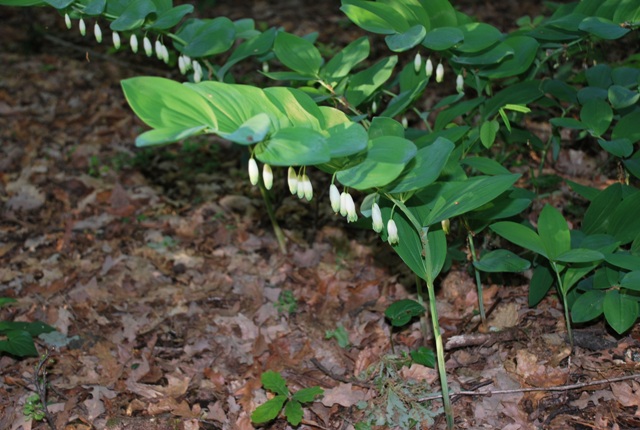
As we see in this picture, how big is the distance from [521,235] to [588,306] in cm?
39

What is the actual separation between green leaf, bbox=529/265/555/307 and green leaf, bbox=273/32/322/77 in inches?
50.6

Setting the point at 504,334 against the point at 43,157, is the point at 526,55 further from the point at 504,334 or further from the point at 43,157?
the point at 43,157

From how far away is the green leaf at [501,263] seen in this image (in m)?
2.54

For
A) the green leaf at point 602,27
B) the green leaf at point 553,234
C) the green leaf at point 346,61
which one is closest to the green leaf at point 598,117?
the green leaf at point 602,27

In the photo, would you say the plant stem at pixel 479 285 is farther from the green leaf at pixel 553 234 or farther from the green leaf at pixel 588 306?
the green leaf at pixel 588 306

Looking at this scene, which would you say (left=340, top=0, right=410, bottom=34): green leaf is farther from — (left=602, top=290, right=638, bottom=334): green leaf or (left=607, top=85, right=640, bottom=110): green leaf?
(left=602, top=290, right=638, bottom=334): green leaf

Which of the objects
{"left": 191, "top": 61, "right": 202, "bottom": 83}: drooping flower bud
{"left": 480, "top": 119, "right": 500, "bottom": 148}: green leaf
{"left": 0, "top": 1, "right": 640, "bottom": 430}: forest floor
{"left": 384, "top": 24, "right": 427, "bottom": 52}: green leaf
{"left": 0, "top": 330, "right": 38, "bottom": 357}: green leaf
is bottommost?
{"left": 0, "top": 1, "right": 640, "bottom": 430}: forest floor

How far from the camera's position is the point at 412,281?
3.32 meters

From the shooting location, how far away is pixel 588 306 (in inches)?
97.1

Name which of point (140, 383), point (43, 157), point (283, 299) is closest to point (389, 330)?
point (283, 299)

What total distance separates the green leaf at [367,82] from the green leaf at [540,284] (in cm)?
105

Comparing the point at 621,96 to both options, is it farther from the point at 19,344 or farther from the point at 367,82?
the point at 19,344

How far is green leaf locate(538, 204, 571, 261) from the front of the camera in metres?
2.39

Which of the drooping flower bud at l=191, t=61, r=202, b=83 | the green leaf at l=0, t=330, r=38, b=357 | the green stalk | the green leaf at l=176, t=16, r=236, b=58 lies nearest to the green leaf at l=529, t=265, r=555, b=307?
the green stalk
